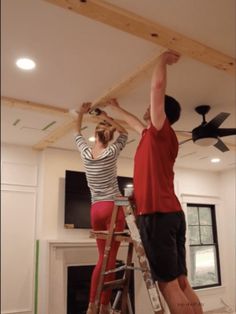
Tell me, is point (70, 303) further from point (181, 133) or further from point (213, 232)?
point (213, 232)

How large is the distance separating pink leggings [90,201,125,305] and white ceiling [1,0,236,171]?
2.43 feet

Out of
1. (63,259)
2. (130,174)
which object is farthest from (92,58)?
(63,259)

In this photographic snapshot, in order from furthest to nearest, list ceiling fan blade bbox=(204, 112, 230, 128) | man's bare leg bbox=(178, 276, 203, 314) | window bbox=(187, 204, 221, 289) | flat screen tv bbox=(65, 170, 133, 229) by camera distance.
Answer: window bbox=(187, 204, 221, 289), flat screen tv bbox=(65, 170, 133, 229), ceiling fan blade bbox=(204, 112, 230, 128), man's bare leg bbox=(178, 276, 203, 314)

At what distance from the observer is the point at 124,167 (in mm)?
4129

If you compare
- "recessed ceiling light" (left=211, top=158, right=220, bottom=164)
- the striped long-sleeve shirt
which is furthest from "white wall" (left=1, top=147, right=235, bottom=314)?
the striped long-sleeve shirt

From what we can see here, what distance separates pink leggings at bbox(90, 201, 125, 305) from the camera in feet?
6.88

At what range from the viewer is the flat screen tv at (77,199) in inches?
159

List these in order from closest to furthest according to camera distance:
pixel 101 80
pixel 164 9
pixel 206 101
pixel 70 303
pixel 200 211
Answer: pixel 164 9 → pixel 101 80 → pixel 206 101 → pixel 70 303 → pixel 200 211

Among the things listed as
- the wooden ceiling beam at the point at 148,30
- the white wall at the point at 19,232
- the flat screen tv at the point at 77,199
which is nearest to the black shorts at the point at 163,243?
the white wall at the point at 19,232

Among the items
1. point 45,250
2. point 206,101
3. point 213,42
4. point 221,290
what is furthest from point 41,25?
point 221,290

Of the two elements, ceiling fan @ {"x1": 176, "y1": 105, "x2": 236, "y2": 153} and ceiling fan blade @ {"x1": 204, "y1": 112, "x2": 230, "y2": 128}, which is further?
ceiling fan @ {"x1": 176, "y1": 105, "x2": 236, "y2": 153}

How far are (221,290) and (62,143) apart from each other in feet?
12.6

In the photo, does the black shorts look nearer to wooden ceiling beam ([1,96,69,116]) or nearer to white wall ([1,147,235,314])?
white wall ([1,147,235,314])

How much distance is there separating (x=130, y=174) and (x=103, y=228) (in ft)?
6.33
